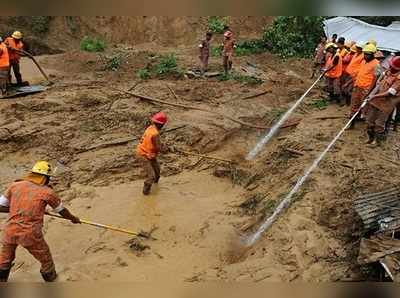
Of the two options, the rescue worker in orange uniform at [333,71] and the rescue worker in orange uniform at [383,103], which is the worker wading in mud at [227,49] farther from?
the rescue worker in orange uniform at [383,103]

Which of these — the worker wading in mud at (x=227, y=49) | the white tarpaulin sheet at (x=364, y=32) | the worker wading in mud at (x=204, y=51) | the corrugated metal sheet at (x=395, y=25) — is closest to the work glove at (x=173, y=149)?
the worker wading in mud at (x=204, y=51)

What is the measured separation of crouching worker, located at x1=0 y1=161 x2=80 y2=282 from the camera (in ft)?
16.5

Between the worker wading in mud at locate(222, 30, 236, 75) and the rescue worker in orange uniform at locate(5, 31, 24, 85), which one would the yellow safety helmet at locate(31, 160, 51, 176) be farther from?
the worker wading in mud at locate(222, 30, 236, 75)

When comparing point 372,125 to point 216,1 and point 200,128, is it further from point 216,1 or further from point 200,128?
point 216,1

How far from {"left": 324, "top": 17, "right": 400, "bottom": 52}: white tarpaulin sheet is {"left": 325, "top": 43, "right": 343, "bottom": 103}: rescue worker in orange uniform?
9.36 feet

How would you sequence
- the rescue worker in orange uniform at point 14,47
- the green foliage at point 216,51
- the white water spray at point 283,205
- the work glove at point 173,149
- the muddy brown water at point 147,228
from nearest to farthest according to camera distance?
the muddy brown water at point 147,228 → the white water spray at point 283,205 → the work glove at point 173,149 → the rescue worker in orange uniform at point 14,47 → the green foliage at point 216,51

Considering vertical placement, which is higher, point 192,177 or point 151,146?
point 151,146

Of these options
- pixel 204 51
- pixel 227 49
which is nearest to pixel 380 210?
pixel 227 49

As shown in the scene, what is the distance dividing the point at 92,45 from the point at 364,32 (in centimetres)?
915

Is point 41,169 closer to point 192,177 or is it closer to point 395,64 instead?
point 192,177

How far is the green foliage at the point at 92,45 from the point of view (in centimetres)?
1608

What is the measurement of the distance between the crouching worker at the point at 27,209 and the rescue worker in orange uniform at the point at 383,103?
5.30m

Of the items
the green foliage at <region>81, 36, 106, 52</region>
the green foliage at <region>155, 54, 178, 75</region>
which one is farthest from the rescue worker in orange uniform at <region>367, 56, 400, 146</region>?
the green foliage at <region>81, 36, 106, 52</region>

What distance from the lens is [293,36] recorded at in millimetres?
16578
